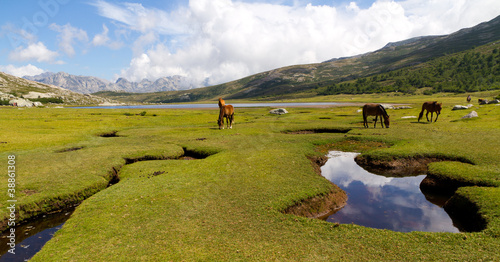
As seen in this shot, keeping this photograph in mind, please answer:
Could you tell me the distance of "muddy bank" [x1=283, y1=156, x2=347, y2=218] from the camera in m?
13.7

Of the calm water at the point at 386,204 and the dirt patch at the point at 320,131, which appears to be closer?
the calm water at the point at 386,204

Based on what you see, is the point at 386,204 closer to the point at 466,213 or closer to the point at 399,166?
the point at 466,213

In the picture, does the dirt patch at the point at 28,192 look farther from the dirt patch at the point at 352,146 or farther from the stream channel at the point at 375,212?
the dirt patch at the point at 352,146

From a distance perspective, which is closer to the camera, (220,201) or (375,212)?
(220,201)

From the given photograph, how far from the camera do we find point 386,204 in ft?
52.9

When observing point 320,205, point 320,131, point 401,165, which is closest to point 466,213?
point 320,205

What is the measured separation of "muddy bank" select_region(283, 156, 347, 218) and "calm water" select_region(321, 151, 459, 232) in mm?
469

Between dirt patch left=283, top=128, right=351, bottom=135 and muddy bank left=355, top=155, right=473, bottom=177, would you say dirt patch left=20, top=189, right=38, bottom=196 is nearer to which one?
muddy bank left=355, top=155, right=473, bottom=177

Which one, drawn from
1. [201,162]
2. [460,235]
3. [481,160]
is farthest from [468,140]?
[201,162]

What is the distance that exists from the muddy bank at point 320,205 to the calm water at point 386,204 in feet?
1.54

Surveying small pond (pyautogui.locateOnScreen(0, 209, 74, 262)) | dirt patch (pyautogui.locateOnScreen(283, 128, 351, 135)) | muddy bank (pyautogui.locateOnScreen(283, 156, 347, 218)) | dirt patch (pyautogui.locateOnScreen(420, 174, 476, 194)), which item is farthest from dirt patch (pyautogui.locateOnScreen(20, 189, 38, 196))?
dirt patch (pyautogui.locateOnScreen(283, 128, 351, 135))

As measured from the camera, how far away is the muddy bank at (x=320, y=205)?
45.0 feet

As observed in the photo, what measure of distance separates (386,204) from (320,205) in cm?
521

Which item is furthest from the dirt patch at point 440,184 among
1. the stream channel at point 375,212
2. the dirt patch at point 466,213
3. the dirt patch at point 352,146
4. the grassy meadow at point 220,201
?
the dirt patch at point 352,146
